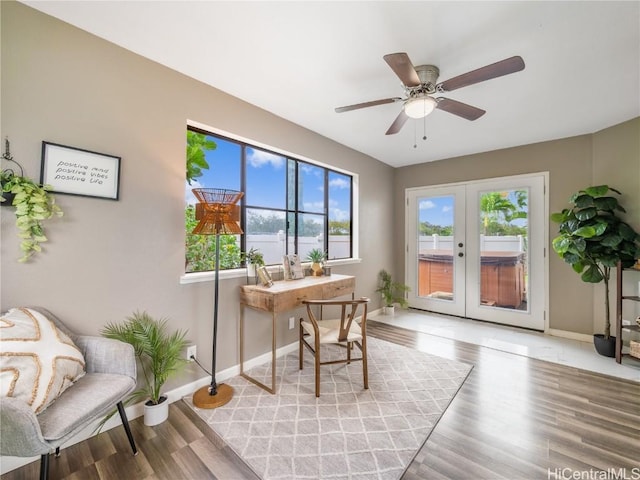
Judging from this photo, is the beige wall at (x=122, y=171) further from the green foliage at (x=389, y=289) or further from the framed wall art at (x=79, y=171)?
the green foliage at (x=389, y=289)

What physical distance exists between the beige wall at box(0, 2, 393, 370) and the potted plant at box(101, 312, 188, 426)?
0.08 m

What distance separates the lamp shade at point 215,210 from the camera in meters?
2.04

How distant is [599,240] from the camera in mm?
2777

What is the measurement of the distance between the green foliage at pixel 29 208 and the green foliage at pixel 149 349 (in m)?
0.65

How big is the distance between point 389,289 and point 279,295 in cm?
269

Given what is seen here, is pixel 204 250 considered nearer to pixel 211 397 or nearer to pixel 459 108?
pixel 211 397

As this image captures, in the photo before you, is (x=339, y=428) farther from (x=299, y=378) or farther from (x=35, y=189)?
(x=35, y=189)

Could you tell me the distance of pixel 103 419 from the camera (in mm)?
1742

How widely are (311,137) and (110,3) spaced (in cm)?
208

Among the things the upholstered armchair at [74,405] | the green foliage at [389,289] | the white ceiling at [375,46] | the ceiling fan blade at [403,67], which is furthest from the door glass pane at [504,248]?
the upholstered armchair at [74,405]

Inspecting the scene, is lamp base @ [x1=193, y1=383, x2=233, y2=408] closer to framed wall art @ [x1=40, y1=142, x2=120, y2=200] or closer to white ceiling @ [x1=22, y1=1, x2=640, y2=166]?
framed wall art @ [x1=40, y1=142, x2=120, y2=200]

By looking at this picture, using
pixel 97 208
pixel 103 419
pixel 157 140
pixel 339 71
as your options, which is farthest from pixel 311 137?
pixel 103 419

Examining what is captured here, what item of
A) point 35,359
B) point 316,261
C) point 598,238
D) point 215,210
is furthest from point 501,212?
point 35,359

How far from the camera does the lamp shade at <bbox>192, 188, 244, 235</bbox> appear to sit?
6.70 ft
